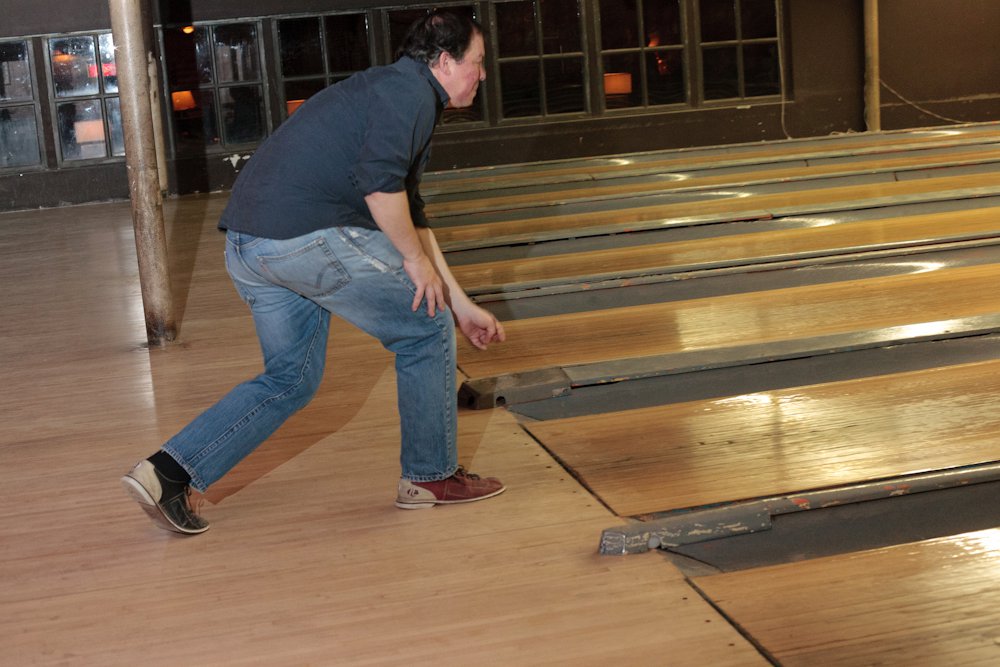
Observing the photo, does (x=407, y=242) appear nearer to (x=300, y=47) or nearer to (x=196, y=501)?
(x=196, y=501)

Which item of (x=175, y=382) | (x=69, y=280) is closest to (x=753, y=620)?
(x=175, y=382)

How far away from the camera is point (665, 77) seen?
446 inches

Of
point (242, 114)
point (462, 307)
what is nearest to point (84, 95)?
point (242, 114)

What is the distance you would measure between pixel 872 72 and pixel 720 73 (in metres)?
1.59

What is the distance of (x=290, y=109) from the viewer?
36.2ft

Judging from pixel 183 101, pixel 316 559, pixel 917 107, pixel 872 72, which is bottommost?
pixel 316 559

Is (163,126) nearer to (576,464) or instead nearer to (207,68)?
(207,68)

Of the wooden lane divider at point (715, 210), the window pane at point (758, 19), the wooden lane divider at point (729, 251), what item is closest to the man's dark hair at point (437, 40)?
the wooden lane divider at point (729, 251)

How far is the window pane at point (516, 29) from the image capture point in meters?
11.0

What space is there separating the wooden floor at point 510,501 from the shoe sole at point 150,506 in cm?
5

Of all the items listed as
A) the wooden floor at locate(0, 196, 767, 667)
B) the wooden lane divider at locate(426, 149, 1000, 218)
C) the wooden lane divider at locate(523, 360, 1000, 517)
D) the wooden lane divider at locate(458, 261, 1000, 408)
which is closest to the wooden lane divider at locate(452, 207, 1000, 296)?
the wooden lane divider at locate(458, 261, 1000, 408)

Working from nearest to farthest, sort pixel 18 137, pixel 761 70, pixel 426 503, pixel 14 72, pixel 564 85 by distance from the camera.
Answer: pixel 426 503
pixel 14 72
pixel 18 137
pixel 564 85
pixel 761 70

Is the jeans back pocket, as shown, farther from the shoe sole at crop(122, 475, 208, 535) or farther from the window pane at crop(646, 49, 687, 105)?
the window pane at crop(646, 49, 687, 105)

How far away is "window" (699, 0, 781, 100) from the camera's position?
11242 mm
